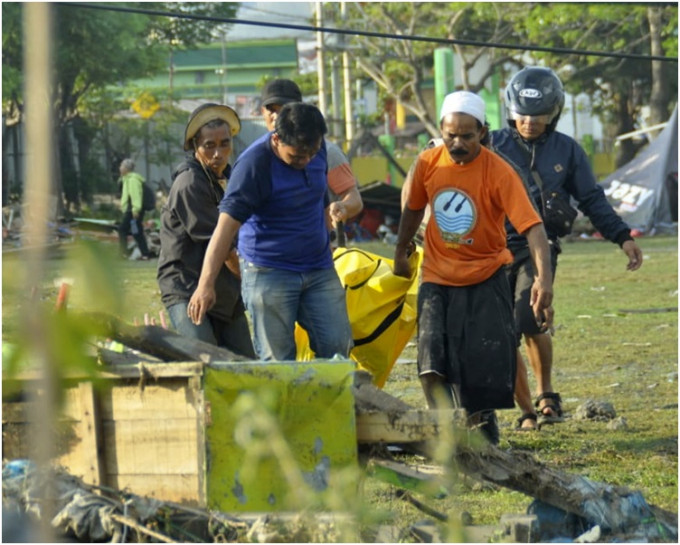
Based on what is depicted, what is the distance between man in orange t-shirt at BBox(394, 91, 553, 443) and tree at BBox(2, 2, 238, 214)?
27015 mm

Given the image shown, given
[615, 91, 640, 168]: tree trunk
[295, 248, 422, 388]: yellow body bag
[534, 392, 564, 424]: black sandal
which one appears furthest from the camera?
[615, 91, 640, 168]: tree trunk

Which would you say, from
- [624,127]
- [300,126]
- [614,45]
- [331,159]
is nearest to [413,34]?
[614,45]

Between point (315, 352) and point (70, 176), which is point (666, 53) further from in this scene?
point (315, 352)

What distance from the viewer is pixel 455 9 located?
3631 cm

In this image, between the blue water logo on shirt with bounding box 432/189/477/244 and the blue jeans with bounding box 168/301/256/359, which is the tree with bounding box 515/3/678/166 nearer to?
the blue water logo on shirt with bounding box 432/189/477/244

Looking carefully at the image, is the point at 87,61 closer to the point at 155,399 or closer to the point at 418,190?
the point at 418,190

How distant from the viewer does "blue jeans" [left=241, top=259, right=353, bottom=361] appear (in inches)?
236

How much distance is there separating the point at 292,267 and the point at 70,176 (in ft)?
113

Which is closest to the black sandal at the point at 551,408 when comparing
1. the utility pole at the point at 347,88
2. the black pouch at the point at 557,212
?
the black pouch at the point at 557,212

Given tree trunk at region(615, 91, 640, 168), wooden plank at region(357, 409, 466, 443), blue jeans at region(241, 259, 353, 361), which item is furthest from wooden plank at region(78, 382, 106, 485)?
tree trunk at region(615, 91, 640, 168)

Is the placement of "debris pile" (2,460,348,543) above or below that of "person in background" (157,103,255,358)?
below

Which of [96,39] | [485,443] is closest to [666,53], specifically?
[96,39]

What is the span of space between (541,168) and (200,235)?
6.87 ft

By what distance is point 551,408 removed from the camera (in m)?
7.67
